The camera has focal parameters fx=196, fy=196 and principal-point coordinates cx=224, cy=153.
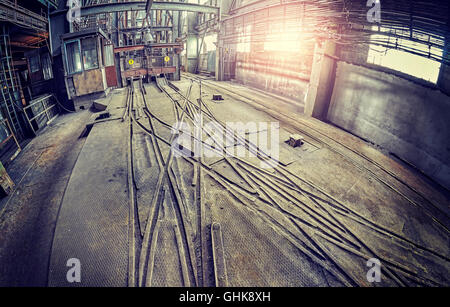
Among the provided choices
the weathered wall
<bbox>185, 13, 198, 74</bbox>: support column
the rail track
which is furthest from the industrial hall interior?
<bbox>185, 13, 198, 74</bbox>: support column

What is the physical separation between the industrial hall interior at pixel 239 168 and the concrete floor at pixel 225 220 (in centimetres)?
3

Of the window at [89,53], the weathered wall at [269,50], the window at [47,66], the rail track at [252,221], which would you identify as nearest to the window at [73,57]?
the window at [89,53]

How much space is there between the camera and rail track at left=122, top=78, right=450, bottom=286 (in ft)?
9.87

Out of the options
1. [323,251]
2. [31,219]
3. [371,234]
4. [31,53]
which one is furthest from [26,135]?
[371,234]

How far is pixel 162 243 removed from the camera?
10.9 ft

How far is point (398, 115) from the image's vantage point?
20.9ft

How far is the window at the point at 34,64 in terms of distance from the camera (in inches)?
364

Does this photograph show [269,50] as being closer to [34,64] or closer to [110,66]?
[110,66]

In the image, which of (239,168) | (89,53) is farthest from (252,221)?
(89,53)

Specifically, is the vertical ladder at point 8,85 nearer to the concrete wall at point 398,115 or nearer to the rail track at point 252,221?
the rail track at point 252,221

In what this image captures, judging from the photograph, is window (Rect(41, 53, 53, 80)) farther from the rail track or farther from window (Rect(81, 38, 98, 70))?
the rail track

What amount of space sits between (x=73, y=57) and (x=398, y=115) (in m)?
14.6
